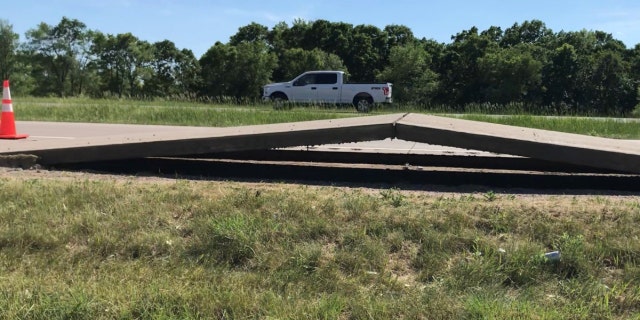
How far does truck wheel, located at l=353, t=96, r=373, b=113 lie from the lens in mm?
24492

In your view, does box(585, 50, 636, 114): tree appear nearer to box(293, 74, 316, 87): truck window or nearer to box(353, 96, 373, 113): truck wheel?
box(353, 96, 373, 113): truck wheel

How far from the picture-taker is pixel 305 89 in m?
27.0

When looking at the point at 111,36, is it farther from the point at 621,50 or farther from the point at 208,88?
the point at 621,50

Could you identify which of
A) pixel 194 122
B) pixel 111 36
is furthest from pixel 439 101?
pixel 111 36

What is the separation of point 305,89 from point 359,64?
33.5 metres

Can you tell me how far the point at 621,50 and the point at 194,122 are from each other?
5351 cm

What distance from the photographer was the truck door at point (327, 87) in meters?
26.5

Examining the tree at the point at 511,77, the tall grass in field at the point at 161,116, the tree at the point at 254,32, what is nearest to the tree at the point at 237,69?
the tree at the point at 254,32

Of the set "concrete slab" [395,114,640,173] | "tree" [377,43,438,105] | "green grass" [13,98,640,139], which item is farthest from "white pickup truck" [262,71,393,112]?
"tree" [377,43,438,105]

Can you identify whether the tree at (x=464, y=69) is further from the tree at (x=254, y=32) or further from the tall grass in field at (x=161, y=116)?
the tall grass in field at (x=161, y=116)

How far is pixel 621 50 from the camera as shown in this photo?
5516 cm

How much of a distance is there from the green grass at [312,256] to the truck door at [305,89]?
22.4 metres

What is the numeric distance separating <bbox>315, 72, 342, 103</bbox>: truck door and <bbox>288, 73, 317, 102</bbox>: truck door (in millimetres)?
201

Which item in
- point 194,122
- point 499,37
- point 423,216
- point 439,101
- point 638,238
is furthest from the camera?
point 499,37
